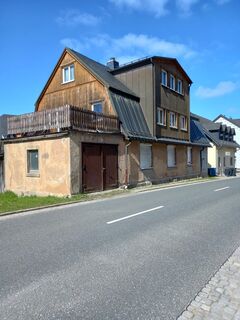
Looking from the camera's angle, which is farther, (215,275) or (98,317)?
(215,275)

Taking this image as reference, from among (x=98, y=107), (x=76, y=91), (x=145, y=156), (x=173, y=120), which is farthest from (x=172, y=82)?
(x=76, y=91)

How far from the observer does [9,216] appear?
10234mm

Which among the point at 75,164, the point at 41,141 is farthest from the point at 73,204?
the point at 41,141

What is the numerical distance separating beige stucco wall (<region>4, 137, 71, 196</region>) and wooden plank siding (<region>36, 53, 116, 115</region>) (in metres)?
5.46

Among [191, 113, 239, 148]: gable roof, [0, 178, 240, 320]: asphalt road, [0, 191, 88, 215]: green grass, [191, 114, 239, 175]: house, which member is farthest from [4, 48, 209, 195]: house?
[191, 113, 239, 148]: gable roof

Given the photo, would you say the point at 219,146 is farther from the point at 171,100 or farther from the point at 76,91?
the point at 76,91

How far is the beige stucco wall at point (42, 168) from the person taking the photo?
15.1 m

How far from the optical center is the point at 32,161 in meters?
17.0

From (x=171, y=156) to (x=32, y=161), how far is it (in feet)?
40.7

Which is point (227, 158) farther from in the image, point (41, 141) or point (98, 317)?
point (98, 317)

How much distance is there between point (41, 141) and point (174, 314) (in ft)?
45.6

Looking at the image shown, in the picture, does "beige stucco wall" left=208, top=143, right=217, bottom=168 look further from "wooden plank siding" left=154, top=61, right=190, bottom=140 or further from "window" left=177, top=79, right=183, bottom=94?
"window" left=177, top=79, right=183, bottom=94

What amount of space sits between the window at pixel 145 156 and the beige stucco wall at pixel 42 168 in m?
7.18

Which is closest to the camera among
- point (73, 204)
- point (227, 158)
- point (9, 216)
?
point (9, 216)
